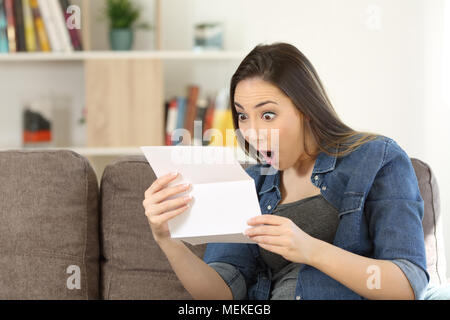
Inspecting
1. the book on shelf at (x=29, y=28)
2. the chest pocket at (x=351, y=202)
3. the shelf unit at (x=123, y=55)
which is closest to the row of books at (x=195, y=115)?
the shelf unit at (x=123, y=55)

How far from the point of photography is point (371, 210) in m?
1.17

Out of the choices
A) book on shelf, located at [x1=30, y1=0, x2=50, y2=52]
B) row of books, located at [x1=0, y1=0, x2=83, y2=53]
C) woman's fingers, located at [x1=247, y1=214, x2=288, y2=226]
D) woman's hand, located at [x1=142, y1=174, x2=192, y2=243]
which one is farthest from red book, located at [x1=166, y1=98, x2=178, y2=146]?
woman's fingers, located at [x1=247, y1=214, x2=288, y2=226]

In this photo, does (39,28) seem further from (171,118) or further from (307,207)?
(307,207)

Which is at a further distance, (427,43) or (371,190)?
(427,43)

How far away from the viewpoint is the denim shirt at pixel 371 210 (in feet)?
3.57

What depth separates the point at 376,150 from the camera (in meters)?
1.19

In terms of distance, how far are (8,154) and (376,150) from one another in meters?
0.94

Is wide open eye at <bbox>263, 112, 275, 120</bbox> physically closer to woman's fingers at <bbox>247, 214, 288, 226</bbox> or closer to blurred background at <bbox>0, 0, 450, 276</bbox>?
A: woman's fingers at <bbox>247, 214, 288, 226</bbox>

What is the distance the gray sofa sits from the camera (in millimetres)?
1457

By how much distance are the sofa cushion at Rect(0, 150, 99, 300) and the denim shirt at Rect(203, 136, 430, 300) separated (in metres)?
0.42

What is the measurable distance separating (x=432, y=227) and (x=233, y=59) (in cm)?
173
